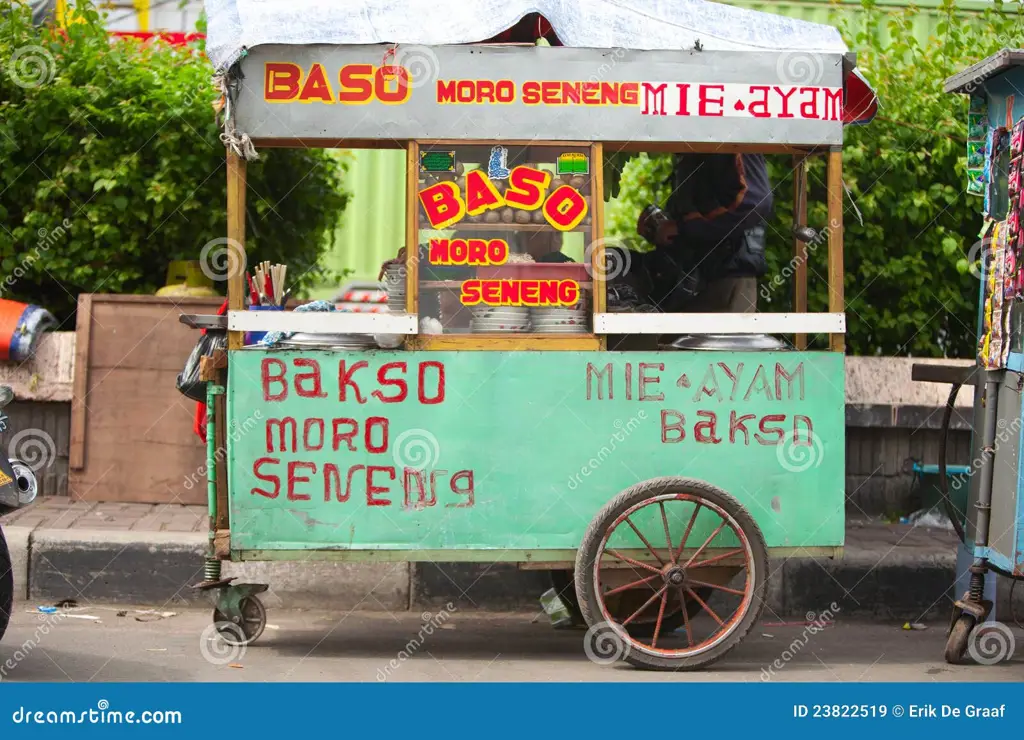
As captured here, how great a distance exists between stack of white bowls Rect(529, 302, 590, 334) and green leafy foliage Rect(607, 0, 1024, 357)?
2252 mm

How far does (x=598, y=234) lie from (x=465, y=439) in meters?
0.91

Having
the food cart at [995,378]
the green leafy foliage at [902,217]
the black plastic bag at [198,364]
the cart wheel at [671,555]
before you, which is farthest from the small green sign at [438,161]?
the green leafy foliage at [902,217]

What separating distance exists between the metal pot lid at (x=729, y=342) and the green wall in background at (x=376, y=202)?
5046 millimetres

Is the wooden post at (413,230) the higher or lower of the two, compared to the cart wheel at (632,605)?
higher

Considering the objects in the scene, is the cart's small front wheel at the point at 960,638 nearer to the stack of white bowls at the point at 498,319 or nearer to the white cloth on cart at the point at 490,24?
the stack of white bowls at the point at 498,319

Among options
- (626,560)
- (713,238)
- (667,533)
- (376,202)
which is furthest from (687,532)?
(376,202)

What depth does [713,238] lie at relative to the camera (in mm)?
5871

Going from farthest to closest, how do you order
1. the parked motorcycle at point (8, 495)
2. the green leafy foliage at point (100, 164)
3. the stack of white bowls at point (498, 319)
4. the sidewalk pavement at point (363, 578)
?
the green leafy foliage at point (100, 164) < the sidewalk pavement at point (363, 578) < the stack of white bowls at point (498, 319) < the parked motorcycle at point (8, 495)

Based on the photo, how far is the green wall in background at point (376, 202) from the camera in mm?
9766

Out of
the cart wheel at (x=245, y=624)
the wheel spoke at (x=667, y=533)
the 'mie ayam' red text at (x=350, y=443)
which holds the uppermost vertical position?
the 'mie ayam' red text at (x=350, y=443)

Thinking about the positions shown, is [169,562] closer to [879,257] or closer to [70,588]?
[70,588]

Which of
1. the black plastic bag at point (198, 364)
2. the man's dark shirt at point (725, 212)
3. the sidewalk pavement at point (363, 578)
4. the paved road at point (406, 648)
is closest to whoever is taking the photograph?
the paved road at point (406, 648)

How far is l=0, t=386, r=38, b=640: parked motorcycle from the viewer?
14.1ft

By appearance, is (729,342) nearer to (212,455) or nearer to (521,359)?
(521,359)
